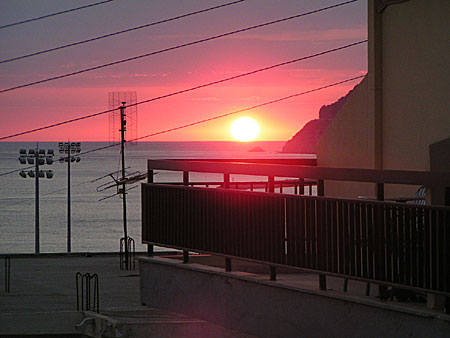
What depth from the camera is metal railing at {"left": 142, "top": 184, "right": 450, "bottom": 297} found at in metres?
5.85

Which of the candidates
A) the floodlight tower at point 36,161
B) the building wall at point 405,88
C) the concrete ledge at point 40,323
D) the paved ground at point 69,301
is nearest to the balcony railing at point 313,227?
the paved ground at point 69,301

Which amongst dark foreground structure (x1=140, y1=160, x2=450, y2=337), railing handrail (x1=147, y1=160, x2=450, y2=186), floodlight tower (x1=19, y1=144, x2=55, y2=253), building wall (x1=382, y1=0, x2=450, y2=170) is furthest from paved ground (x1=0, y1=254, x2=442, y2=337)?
floodlight tower (x1=19, y1=144, x2=55, y2=253)

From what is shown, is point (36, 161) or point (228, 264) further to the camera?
point (36, 161)

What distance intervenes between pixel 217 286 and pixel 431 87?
3961 millimetres

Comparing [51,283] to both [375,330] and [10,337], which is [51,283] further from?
[375,330]

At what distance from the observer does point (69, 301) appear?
14352 mm

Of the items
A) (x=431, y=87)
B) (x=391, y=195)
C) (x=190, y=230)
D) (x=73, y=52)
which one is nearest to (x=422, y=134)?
(x=431, y=87)

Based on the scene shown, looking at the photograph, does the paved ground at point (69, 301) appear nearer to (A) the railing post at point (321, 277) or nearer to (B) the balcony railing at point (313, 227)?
(B) the balcony railing at point (313, 227)

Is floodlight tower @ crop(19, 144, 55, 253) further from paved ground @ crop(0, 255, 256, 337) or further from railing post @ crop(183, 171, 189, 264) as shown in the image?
railing post @ crop(183, 171, 189, 264)

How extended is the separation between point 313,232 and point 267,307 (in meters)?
0.91

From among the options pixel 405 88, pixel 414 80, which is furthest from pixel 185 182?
pixel 405 88

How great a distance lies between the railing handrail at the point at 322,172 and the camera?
5746 mm

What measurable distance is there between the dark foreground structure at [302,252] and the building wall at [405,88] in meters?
2.57

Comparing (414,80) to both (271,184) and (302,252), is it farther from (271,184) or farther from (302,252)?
(302,252)
